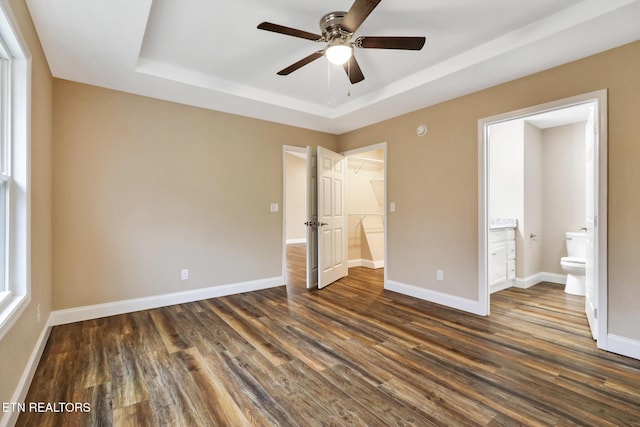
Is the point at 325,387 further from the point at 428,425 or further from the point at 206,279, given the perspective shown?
the point at 206,279

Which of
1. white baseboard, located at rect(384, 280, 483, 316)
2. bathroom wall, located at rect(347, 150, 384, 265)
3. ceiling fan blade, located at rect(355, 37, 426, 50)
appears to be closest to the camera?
ceiling fan blade, located at rect(355, 37, 426, 50)

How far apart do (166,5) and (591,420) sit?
367 centimetres

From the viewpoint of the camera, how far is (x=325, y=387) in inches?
75.4

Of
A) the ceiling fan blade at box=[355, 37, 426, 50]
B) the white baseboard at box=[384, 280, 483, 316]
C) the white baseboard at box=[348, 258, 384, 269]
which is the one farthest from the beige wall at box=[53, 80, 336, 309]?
the ceiling fan blade at box=[355, 37, 426, 50]

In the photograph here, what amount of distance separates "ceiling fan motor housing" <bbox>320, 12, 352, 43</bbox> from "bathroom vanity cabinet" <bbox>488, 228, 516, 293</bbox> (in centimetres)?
318

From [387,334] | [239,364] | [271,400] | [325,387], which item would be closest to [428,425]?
[325,387]

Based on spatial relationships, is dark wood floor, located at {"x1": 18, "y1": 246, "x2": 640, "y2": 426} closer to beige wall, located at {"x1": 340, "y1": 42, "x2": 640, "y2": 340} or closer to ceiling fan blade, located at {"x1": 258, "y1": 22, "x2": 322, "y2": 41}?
beige wall, located at {"x1": 340, "y1": 42, "x2": 640, "y2": 340}

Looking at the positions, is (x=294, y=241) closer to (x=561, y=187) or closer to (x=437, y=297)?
(x=437, y=297)

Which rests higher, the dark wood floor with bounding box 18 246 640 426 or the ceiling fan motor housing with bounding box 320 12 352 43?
the ceiling fan motor housing with bounding box 320 12 352 43

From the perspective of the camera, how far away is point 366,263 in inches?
227

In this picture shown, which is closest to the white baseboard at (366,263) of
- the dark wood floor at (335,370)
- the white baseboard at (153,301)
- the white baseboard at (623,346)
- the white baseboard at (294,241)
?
the white baseboard at (153,301)

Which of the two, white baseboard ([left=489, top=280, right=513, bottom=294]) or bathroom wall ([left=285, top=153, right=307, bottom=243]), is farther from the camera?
bathroom wall ([left=285, top=153, right=307, bottom=243])

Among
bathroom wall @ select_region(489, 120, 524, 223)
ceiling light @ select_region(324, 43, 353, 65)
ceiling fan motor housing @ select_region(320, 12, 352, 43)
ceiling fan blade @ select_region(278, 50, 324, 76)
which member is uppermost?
ceiling fan motor housing @ select_region(320, 12, 352, 43)

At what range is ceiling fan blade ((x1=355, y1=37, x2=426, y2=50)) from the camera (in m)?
1.97
